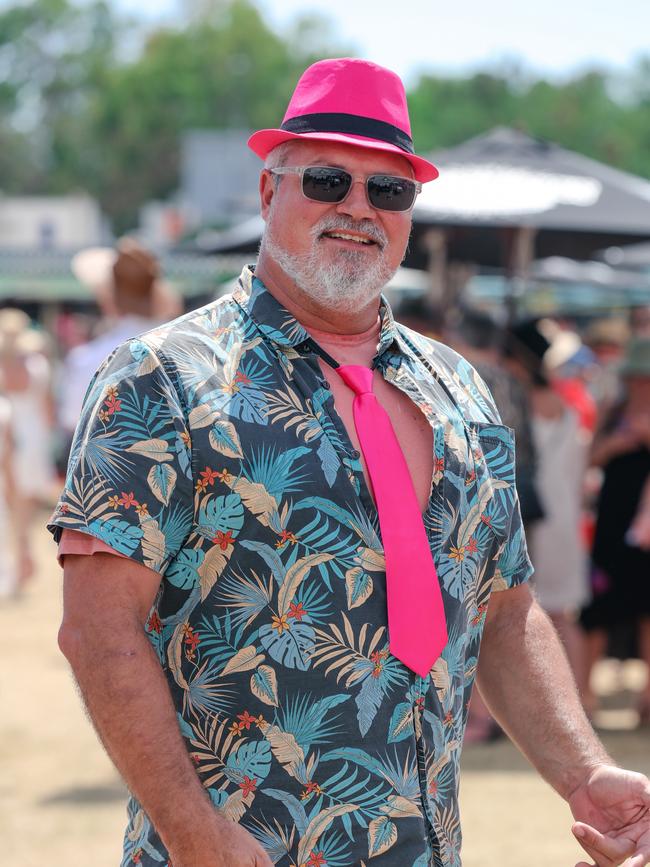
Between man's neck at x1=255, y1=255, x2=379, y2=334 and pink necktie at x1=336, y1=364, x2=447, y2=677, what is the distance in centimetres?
19

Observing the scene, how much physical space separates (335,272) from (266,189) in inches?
10.9

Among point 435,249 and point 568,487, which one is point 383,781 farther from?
point 435,249

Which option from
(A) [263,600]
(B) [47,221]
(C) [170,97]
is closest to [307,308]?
(A) [263,600]

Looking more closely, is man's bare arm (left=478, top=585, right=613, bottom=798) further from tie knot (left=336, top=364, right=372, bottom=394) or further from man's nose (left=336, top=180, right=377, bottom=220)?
man's nose (left=336, top=180, right=377, bottom=220)

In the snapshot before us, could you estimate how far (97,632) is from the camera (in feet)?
6.66

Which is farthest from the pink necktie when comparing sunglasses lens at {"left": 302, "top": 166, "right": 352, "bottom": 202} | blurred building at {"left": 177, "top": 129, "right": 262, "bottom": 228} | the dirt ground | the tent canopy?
blurred building at {"left": 177, "top": 129, "right": 262, "bottom": 228}

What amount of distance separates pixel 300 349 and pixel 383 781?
28.8 inches

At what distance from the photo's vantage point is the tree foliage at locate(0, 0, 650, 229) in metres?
81.7

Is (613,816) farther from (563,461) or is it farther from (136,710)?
(563,461)

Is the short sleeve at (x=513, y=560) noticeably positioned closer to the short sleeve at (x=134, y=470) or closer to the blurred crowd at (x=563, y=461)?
the short sleeve at (x=134, y=470)

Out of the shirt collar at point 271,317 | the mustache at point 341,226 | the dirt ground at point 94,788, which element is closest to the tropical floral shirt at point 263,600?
the shirt collar at point 271,317

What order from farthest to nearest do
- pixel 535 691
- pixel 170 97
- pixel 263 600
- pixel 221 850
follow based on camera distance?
pixel 170 97 < pixel 535 691 < pixel 263 600 < pixel 221 850

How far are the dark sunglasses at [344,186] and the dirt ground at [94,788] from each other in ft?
10.7

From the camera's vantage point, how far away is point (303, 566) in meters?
2.16
